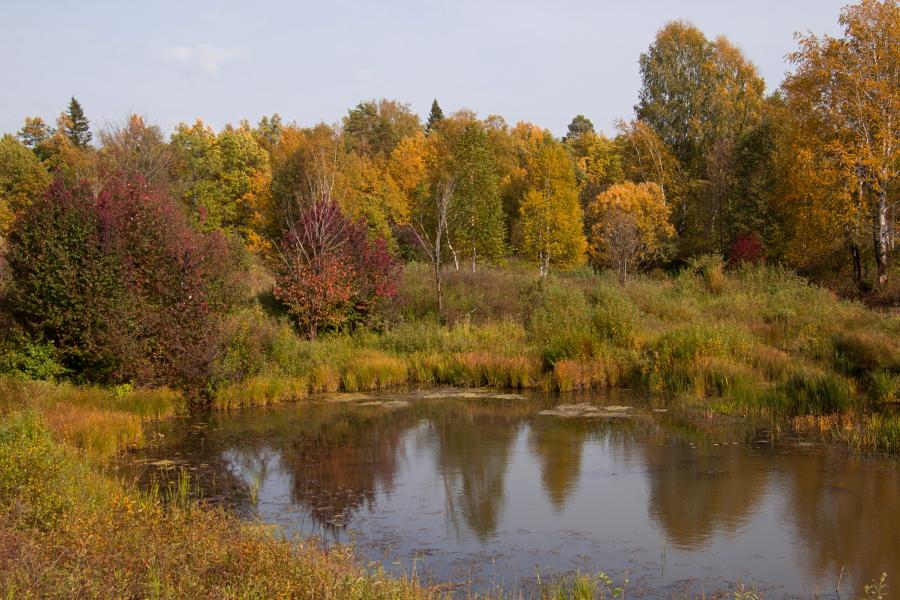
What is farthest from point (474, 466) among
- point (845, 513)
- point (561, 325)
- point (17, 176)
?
point (17, 176)

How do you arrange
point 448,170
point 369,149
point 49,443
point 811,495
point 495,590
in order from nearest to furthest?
1. point 495,590
2. point 49,443
3. point 811,495
4. point 448,170
5. point 369,149

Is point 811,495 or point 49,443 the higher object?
point 49,443

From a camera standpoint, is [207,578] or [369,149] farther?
[369,149]

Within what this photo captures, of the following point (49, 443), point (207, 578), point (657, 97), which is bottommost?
point (207, 578)

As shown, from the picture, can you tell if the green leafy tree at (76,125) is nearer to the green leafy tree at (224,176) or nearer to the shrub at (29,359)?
the green leafy tree at (224,176)

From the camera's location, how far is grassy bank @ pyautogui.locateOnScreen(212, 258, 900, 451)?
52.1 ft

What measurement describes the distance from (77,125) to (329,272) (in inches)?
2383

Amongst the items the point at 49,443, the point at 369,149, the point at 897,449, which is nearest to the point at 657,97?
the point at 369,149

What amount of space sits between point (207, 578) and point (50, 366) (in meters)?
11.9

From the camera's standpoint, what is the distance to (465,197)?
3669cm

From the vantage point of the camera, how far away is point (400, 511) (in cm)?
→ 1111

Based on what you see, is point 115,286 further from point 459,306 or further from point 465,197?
point 465,197

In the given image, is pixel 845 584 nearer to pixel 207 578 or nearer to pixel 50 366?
pixel 207 578

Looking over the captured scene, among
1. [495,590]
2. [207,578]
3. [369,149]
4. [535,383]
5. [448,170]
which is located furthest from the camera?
[369,149]
